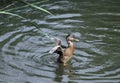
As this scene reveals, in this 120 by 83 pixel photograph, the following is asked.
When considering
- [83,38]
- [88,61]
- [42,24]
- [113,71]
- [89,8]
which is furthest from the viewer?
[89,8]

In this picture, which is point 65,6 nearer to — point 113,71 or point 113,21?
point 113,21

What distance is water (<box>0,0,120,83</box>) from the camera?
903 centimetres

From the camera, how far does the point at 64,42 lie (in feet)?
36.7

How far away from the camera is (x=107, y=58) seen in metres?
9.82

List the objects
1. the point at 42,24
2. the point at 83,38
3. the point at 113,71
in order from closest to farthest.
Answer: the point at 113,71 < the point at 83,38 < the point at 42,24

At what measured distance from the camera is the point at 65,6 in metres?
13.7

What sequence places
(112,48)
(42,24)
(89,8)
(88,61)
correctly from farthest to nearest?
1. (89,8)
2. (42,24)
3. (112,48)
4. (88,61)

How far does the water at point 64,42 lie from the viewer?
9031 millimetres

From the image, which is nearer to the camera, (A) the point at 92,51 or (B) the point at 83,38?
(A) the point at 92,51

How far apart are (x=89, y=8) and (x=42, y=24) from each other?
1864 mm

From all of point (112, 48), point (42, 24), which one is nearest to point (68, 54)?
point (112, 48)

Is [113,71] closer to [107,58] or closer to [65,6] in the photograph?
[107,58]

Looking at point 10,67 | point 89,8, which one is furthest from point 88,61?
point 89,8

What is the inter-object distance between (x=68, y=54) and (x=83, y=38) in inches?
51.6
